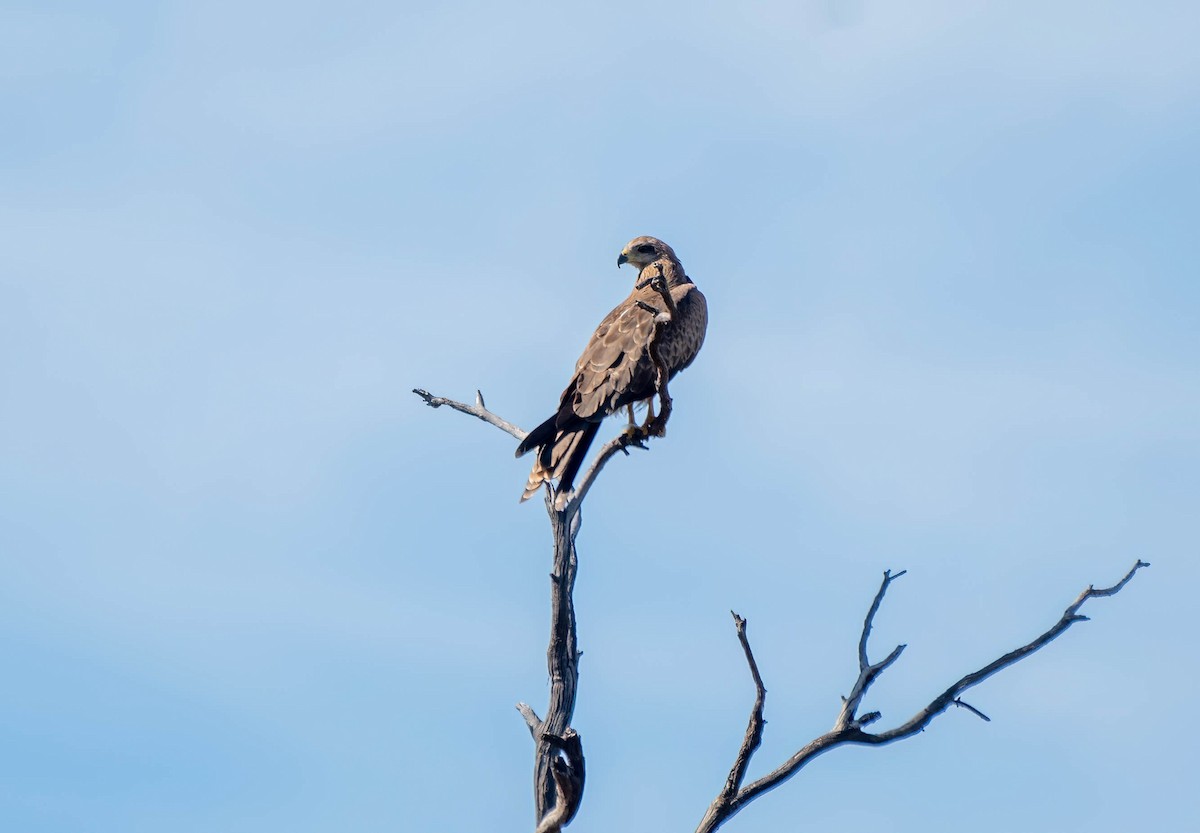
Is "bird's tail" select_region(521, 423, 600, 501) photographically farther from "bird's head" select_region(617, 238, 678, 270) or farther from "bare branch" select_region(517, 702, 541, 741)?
"bird's head" select_region(617, 238, 678, 270)

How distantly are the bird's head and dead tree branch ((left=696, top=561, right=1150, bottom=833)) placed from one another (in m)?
5.75

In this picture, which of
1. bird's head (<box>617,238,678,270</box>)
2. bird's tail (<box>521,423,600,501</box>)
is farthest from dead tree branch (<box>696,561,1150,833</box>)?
bird's head (<box>617,238,678,270</box>)

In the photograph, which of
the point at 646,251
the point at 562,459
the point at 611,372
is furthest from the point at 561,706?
the point at 646,251

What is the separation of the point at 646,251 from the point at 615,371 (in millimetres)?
2852

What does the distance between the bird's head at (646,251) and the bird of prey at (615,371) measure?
41 centimetres

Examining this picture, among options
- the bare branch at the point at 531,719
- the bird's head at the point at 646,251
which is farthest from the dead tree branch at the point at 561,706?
the bird's head at the point at 646,251

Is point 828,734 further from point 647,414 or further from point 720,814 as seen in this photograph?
point 647,414

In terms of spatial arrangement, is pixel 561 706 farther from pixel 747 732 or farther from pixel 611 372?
pixel 611 372

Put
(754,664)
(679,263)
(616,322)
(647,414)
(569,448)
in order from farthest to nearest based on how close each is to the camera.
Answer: (679,263)
(616,322)
(647,414)
(569,448)
(754,664)

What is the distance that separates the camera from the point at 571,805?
735 cm

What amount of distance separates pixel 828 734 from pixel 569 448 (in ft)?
8.50

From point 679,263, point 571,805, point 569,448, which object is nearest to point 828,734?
point 571,805

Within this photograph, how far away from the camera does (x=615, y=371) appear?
9.88 metres

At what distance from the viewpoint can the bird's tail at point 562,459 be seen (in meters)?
8.73
